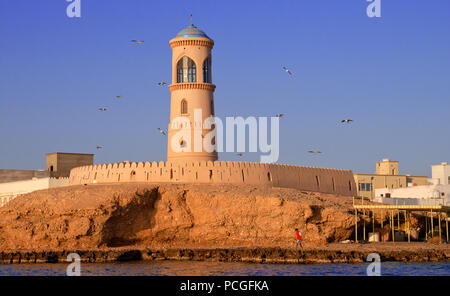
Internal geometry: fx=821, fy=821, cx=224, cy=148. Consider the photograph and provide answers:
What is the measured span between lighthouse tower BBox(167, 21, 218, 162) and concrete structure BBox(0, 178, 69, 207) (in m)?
16.9

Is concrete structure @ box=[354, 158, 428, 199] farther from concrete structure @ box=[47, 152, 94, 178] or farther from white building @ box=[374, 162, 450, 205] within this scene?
concrete structure @ box=[47, 152, 94, 178]

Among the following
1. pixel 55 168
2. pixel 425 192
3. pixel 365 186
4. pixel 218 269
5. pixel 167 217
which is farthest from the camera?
pixel 365 186

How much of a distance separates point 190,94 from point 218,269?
18.6m

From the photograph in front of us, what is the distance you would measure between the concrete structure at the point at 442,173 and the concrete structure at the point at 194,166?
28.1 m

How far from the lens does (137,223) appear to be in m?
48.7

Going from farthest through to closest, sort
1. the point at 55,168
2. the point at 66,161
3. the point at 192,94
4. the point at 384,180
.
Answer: the point at 384,180, the point at 66,161, the point at 55,168, the point at 192,94

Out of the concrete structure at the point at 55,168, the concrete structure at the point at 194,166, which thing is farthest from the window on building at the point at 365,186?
the concrete structure at the point at 55,168

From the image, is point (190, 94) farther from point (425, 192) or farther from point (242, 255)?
point (425, 192)

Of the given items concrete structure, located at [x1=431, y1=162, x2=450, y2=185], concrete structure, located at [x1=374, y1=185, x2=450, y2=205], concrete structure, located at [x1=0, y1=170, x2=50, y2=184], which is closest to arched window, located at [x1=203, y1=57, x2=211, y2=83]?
concrete structure, located at [x1=374, y1=185, x2=450, y2=205]

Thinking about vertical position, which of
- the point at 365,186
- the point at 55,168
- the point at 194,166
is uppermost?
the point at 55,168

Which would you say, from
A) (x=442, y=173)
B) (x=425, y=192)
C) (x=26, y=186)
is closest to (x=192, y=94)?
(x=26, y=186)

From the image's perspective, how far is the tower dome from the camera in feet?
183

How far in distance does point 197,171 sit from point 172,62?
9326mm

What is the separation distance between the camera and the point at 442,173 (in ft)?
275
